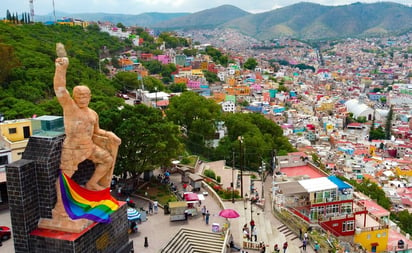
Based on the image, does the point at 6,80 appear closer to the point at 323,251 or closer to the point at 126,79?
the point at 126,79

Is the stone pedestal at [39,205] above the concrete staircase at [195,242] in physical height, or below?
above

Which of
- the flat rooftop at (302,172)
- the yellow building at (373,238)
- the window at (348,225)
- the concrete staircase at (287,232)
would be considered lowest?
the yellow building at (373,238)

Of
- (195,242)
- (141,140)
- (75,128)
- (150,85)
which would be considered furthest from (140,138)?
(150,85)

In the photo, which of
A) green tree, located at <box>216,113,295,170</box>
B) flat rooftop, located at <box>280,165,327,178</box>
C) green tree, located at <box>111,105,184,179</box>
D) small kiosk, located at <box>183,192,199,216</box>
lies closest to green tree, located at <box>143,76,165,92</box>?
green tree, located at <box>216,113,295,170</box>

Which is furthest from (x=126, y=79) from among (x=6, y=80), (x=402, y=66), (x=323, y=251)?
(x=402, y=66)

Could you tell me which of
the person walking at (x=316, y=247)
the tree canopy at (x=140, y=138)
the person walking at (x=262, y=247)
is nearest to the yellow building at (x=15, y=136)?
the tree canopy at (x=140, y=138)

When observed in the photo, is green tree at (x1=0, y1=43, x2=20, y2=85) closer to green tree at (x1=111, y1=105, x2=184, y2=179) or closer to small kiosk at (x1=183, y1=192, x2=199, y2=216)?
green tree at (x1=111, y1=105, x2=184, y2=179)

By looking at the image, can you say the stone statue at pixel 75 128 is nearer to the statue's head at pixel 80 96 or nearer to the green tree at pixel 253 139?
the statue's head at pixel 80 96
